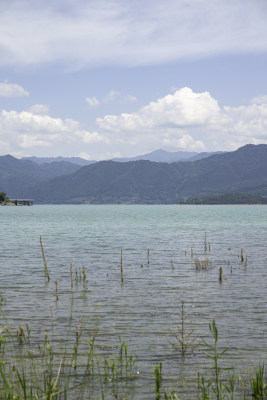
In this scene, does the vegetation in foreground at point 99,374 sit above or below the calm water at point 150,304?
above

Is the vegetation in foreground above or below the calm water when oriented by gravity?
above

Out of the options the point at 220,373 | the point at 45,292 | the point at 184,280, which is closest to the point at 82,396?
the point at 220,373

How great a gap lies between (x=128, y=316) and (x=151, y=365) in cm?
630

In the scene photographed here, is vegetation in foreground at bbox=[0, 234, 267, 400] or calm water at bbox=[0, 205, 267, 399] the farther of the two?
calm water at bbox=[0, 205, 267, 399]

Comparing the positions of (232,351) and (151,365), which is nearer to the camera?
(151,365)

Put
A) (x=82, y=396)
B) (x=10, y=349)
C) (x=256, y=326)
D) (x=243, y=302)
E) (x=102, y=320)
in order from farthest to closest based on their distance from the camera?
(x=243, y=302)
(x=102, y=320)
(x=256, y=326)
(x=10, y=349)
(x=82, y=396)

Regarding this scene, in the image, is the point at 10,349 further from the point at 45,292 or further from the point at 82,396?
the point at 45,292

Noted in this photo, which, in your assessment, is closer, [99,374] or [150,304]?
[99,374]

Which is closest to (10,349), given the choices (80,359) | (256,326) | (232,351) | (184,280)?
(80,359)

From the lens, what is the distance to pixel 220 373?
12664mm

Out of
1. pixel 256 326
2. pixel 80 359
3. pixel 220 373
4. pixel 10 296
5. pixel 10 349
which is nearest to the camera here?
pixel 220 373

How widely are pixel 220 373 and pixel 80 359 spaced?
434 centimetres

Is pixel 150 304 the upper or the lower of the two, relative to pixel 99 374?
lower

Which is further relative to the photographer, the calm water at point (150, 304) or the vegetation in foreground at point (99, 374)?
the calm water at point (150, 304)
